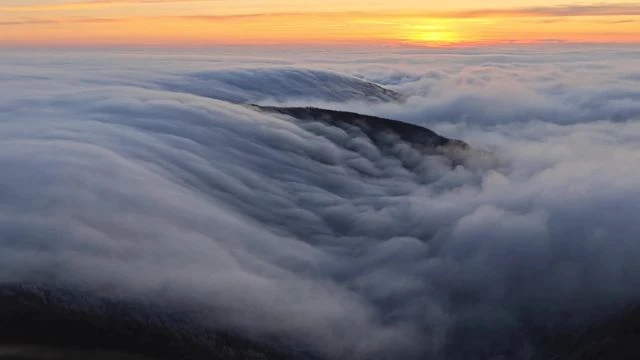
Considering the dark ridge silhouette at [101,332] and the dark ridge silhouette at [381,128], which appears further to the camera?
the dark ridge silhouette at [381,128]

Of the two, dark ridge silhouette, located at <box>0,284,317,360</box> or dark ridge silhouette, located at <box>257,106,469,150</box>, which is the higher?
dark ridge silhouette, located at <box>257,106,469,150</box>

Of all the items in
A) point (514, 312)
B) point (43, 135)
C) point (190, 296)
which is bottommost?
point (514, 312)

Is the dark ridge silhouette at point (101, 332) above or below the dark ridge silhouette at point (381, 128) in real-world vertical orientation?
below

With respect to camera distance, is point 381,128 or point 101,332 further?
point 381,128

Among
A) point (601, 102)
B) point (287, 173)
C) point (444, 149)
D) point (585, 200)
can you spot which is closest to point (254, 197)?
point (287, 173)

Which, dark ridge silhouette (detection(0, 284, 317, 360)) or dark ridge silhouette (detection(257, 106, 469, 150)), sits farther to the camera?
dark ridge silhouette (detection(257, 106, 469, 150))

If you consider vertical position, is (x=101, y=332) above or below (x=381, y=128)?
below

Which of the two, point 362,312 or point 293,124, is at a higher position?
point 293,124

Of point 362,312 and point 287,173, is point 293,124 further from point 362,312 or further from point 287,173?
point 362,312
